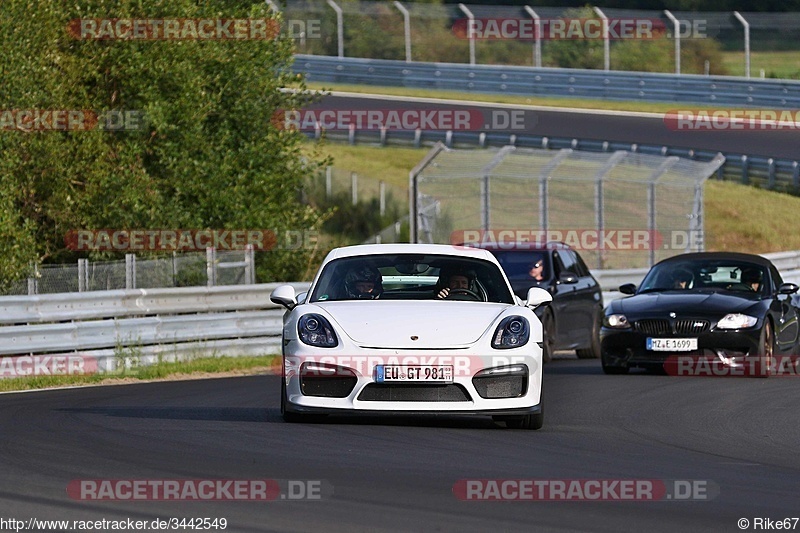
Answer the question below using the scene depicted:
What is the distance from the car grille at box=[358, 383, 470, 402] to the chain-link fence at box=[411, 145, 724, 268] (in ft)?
51.6

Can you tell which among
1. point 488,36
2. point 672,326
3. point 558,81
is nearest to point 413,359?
point 672,326

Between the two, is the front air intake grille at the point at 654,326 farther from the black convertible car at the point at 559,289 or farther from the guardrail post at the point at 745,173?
the guardrail post at the point at 745,173

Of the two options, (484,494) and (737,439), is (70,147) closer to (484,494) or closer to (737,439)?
(737,439)

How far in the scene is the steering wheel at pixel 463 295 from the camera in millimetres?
11359

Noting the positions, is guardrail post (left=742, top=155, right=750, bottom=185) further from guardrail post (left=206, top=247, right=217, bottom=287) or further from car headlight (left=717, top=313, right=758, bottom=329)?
car headlight (left=717, top=313, right=758, bottom=329)

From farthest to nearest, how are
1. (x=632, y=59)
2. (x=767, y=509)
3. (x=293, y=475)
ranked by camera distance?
(x=632, y=59) → (x=293, y=475) → (x=767, y=509)

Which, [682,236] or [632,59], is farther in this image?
[632,59]

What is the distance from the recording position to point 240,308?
765 inches

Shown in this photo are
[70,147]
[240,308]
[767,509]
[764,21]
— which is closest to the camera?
[767,509]

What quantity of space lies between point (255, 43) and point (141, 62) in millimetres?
2367

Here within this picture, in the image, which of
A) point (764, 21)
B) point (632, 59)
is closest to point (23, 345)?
point (764, 21)

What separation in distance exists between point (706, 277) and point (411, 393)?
815cm

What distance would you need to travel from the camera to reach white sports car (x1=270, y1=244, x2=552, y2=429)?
401 inches

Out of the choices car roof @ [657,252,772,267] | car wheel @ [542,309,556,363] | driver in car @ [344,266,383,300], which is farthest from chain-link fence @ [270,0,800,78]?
driver in car @ [344,266,383,300]
